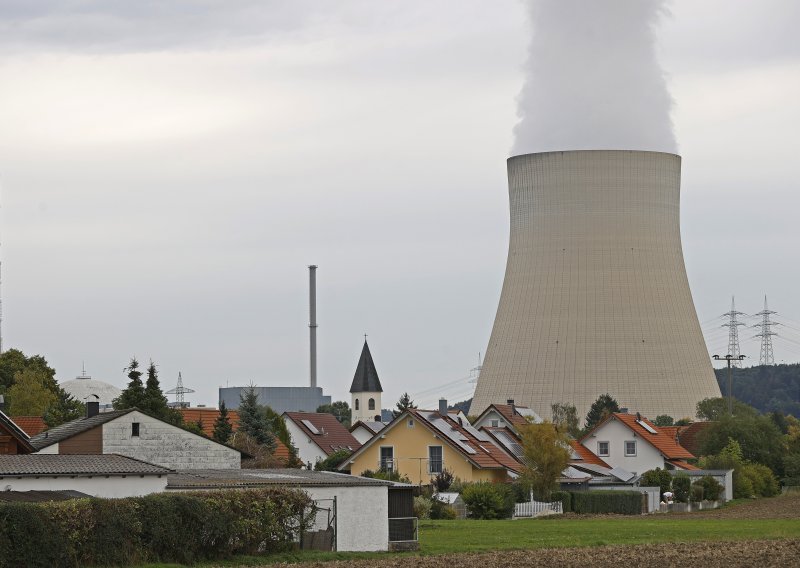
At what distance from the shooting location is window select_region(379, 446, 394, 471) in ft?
145

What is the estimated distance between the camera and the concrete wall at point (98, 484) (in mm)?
23016

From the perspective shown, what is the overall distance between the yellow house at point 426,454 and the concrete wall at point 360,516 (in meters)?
17.6

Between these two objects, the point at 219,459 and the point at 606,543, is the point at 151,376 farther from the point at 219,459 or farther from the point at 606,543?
the point at 606,543

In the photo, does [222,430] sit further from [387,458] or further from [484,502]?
[484,502]

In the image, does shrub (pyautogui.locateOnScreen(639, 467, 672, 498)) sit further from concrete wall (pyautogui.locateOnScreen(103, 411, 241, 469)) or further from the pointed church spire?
the pointed church spire

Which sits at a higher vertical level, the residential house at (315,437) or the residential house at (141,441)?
the residential house at (315,437)

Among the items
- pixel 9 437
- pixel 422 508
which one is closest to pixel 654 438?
pixel 422 508

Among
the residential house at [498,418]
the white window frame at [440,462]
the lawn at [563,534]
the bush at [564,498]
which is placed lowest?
the lawn at [563,534]

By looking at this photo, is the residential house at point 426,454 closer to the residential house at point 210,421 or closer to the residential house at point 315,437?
the residential house at point 210,421

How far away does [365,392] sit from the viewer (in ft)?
336

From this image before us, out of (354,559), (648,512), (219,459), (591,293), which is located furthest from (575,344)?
(354,559)

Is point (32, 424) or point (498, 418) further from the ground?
point (498, 418)

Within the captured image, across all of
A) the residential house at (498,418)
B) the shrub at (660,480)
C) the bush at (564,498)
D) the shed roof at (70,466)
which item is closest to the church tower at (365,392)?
the residential house at (498,418)

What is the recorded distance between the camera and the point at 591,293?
6631cm
